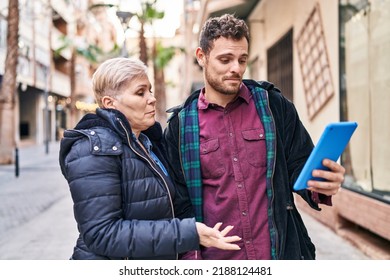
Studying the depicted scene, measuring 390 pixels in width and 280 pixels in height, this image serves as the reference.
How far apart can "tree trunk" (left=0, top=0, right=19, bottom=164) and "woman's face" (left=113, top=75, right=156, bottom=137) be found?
12.2 metres

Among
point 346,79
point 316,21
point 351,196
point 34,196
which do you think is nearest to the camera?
point 351,196

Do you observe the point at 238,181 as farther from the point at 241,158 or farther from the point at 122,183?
the point at 122,183

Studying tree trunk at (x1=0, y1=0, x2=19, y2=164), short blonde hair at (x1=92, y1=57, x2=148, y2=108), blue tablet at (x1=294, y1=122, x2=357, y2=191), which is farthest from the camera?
tree trunk at (x1=0, y1=0, x2=19, y2=164)

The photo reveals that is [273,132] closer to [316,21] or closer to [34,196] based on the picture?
[316,21]

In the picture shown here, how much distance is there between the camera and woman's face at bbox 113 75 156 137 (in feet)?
5.35

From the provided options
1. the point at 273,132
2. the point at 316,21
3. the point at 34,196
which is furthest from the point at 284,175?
the point at 34,196

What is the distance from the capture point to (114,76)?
1.61 m

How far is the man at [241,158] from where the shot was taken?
1.84 meters

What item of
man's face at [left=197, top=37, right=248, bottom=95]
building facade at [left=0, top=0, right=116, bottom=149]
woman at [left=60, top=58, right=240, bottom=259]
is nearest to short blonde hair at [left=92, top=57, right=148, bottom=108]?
woman at [left=60, top=58, right=240, bottom=259]

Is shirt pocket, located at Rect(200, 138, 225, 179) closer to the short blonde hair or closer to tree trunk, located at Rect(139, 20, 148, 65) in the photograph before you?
the short blonde hair

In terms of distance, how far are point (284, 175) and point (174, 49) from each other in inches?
811

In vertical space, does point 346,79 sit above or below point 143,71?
above

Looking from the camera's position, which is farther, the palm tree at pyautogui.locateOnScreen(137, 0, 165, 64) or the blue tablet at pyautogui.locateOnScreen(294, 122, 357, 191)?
the palm tree at pyautogui.locateOnScreen(137, 0, 165, 64)

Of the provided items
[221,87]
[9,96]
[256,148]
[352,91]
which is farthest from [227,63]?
[9,96]
